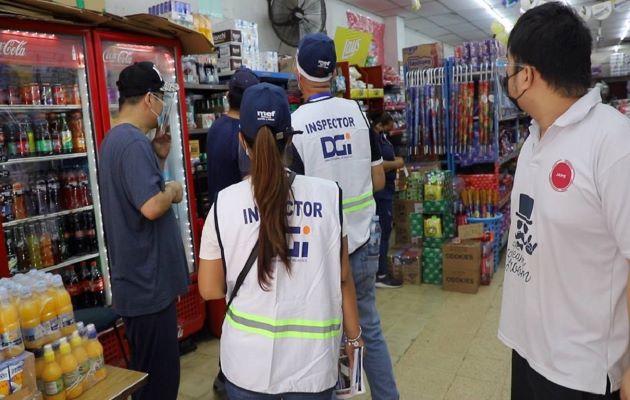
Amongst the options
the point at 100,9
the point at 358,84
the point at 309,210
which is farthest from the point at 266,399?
the point at 358,84

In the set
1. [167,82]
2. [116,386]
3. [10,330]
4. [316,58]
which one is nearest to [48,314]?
[10,330]

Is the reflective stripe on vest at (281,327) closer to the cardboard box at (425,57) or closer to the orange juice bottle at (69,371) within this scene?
the orange juice bottle at (69,371)

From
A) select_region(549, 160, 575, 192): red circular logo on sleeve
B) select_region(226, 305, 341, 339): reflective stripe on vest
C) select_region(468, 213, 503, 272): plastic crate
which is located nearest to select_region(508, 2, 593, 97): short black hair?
select_region(549, 160, 575, 192): red circular logo on sleeve

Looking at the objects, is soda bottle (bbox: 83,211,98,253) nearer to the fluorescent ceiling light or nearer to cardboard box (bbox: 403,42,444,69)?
cardboard box (bbox: 403,42,444,69)

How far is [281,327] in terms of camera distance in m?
1.42

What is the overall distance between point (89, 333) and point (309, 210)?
967mm

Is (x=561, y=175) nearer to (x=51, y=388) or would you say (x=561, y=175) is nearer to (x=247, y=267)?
(x=247, y=267)

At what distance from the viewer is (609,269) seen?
1.29m

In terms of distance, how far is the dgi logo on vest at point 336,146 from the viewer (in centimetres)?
235

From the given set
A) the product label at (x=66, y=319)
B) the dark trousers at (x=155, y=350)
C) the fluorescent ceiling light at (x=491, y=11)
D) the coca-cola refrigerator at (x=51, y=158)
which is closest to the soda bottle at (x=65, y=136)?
the coca-cola refrigerator at (x=51, y=158)

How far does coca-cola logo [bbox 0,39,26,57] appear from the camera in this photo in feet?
9.26

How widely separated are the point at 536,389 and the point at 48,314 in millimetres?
1575

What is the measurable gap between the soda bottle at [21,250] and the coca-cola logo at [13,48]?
1049 mm

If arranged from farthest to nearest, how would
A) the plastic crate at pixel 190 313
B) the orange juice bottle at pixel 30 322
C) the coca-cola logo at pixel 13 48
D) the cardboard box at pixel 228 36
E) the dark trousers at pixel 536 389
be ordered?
the cardboard box at pixel 228 36
the plastic crate at pixel 190 313
the coca-cola logo at pixel 13 48
the orange juice bottle at pixel 30 322
the dark trousers at pixel 536 389
